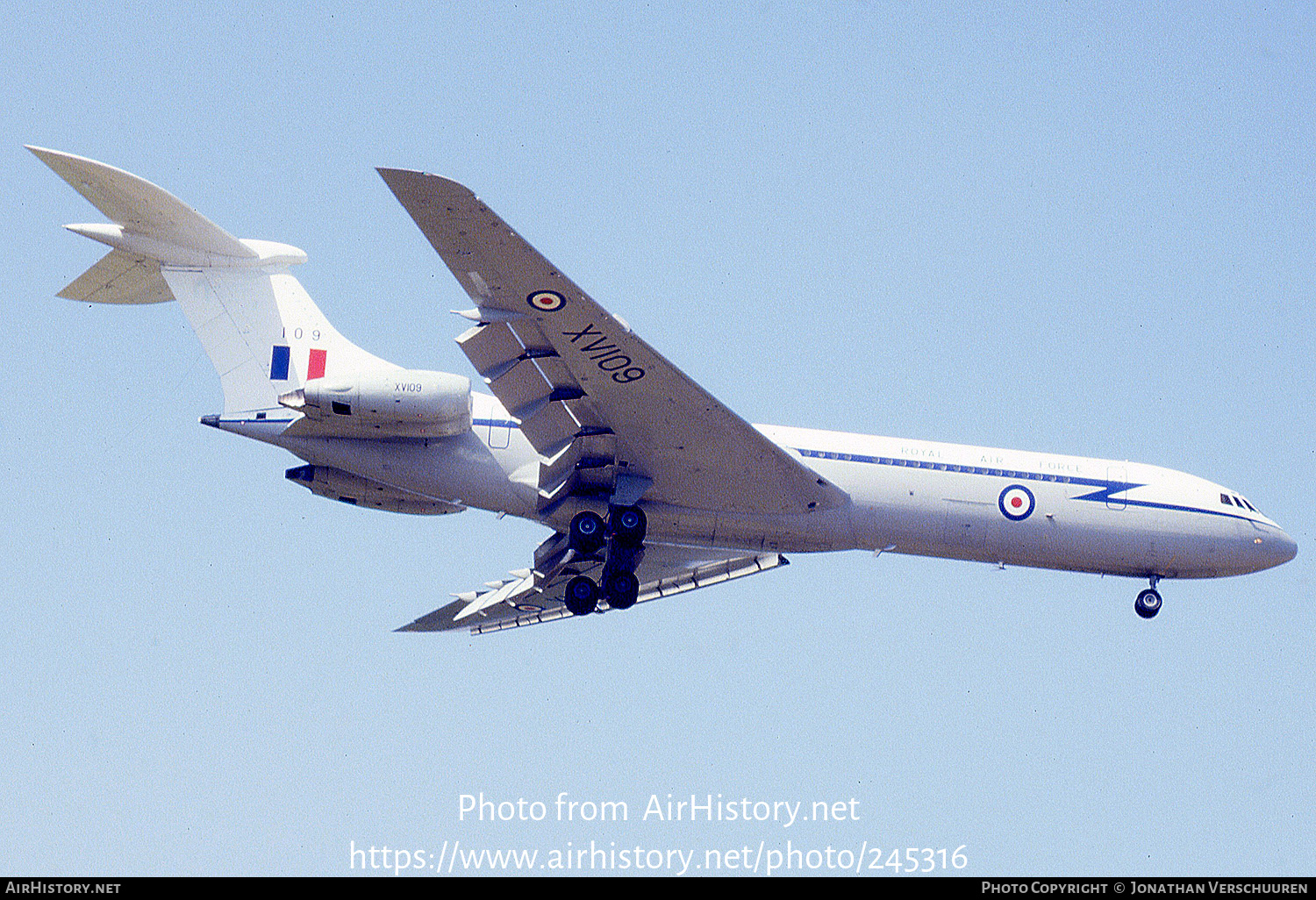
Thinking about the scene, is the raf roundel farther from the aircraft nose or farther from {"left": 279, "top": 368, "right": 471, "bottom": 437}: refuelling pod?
the aircraft nose

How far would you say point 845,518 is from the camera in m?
25.7

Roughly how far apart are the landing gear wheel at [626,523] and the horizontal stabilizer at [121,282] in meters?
8.76

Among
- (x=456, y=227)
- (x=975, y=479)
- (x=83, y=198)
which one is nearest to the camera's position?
(x=456, y=227)

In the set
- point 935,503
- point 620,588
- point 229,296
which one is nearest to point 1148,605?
point 935,503

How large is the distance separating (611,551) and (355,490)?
176 inches

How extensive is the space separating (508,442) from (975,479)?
810 cm

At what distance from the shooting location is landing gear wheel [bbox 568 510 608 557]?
2530 cm

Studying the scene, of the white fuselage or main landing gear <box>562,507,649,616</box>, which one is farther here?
main landing gear <box>562,507,649,616</box>

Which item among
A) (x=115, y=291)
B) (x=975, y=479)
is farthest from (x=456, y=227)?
(x=975, y=479)

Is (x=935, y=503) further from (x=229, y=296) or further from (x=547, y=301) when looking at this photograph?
(x=229, y=296)

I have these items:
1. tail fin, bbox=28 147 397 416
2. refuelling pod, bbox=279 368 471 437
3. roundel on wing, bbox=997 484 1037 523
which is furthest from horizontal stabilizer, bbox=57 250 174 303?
roundel on wing, bbox=997 484 1037 523

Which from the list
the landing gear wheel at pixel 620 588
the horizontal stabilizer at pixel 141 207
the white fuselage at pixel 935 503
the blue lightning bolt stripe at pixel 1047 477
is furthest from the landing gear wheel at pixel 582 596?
the horizontal stabilizer at pixel 141 207

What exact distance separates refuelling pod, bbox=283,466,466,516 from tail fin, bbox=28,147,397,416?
128cm
